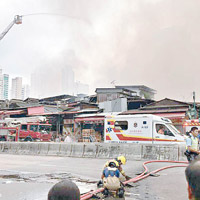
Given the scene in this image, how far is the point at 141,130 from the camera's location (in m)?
16.0

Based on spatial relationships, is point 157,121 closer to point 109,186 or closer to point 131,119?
point 131,119

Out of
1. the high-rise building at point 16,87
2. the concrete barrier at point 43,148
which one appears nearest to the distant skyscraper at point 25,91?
the high-rise building at point 16,87

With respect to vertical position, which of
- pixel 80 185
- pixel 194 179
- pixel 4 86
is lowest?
pixel 80 185

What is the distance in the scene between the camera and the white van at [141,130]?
15.5m

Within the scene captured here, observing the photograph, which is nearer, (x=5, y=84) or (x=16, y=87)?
(x=5, y=84)

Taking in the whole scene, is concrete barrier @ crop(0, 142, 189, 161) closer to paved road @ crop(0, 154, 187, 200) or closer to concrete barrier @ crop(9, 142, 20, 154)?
concrete barrier @ crop(9, 142, 20, 154)

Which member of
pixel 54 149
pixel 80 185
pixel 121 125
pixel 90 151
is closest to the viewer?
pixel 80 185

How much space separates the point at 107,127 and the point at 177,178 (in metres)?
9.21

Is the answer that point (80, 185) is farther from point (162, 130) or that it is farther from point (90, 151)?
point (162, 130)

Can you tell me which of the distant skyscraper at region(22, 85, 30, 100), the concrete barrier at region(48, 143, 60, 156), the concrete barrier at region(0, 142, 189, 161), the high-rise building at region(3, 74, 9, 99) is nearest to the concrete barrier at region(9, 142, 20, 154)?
the concrete barrier at region(0, 142, 189, 161)

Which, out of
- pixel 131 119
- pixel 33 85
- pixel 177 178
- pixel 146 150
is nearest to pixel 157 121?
pixel 131 119

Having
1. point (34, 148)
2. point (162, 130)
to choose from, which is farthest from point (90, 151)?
point (162, 130)

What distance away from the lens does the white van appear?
50.9 feet

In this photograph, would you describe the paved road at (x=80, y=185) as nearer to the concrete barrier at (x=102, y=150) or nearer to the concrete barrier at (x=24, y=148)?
the concrete barrier at (x=102, y=150)
